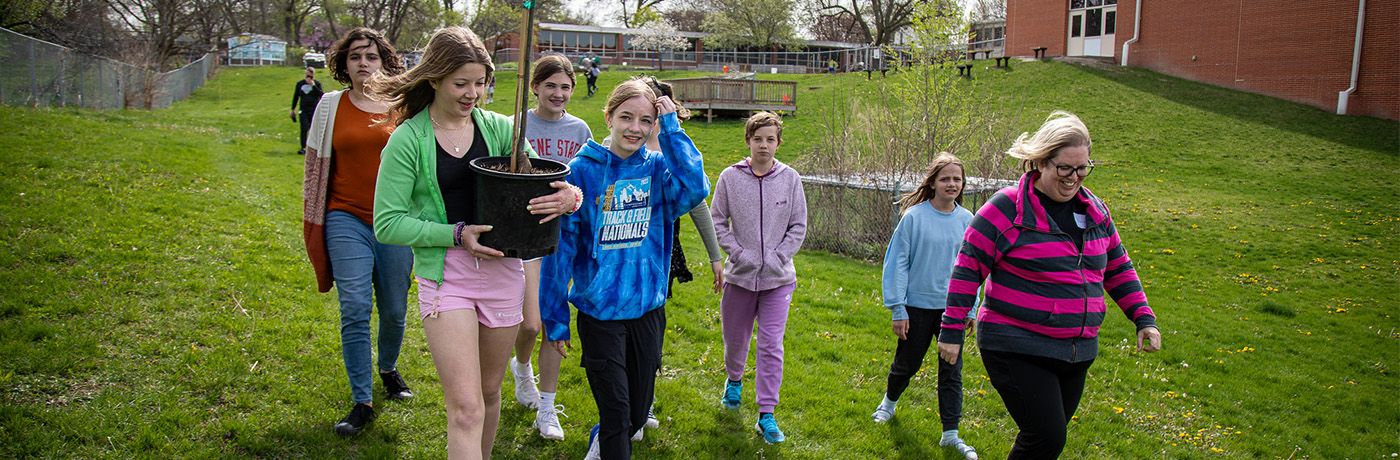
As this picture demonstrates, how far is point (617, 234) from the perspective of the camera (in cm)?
320

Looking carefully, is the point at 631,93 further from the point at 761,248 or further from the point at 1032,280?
the point at 1032,280

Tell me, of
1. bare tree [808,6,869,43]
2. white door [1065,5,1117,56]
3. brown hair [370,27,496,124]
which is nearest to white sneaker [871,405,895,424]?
brown hair [370,27,496,124]

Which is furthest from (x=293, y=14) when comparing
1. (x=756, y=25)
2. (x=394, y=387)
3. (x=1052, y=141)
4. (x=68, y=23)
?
(x=1052, y=141)

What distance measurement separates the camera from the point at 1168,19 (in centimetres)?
3222

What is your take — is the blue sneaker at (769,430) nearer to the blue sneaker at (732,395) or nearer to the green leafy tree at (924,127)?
the blue sneaker at (732,395)

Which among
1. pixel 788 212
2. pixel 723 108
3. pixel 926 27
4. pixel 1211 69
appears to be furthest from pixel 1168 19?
pixel 788 212

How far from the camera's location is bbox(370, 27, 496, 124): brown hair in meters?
2.70

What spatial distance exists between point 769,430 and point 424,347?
2435 millimetres

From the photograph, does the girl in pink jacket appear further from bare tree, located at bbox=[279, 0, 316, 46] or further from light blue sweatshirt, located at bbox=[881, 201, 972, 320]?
bare tree, located at bbox=[279, 0, 316, 46]

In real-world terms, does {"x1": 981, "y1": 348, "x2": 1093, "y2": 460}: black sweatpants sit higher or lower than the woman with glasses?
lower

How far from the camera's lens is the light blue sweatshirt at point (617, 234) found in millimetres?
3131

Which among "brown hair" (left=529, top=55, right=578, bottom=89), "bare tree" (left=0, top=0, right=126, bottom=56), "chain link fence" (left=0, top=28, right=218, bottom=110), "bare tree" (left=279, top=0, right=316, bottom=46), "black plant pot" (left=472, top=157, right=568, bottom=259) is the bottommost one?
"black plant pot" (left=472, top=157, right=568, bottom=259)

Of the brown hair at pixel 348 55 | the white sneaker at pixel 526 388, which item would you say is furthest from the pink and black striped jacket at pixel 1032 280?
the brown hair at pixel 348 55

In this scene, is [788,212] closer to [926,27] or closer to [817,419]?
[817,419]
